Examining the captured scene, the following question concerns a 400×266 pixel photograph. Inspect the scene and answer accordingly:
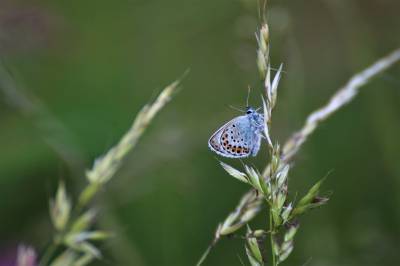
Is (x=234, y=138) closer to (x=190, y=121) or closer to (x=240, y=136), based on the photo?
(x=240, y=136)

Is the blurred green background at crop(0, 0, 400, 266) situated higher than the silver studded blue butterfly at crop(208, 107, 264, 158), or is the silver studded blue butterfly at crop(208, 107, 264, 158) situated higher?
the silver studded blue butterfly at crop(208, 107, 264, 158)

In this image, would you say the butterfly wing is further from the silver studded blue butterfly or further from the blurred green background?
the blurred green background

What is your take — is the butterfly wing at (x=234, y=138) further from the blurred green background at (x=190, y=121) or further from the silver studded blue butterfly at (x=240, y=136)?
the blurred green background at (x=190, y=121)

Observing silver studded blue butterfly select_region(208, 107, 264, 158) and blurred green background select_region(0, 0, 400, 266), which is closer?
silver studded blue butterfly select_region(208, 107, 264, 158)

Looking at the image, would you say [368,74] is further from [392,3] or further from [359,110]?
[392,3]

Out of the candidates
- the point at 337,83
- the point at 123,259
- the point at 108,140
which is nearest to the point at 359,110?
the point at 337,83

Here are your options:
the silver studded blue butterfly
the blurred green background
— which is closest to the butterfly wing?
the silver studded blue butterfly
